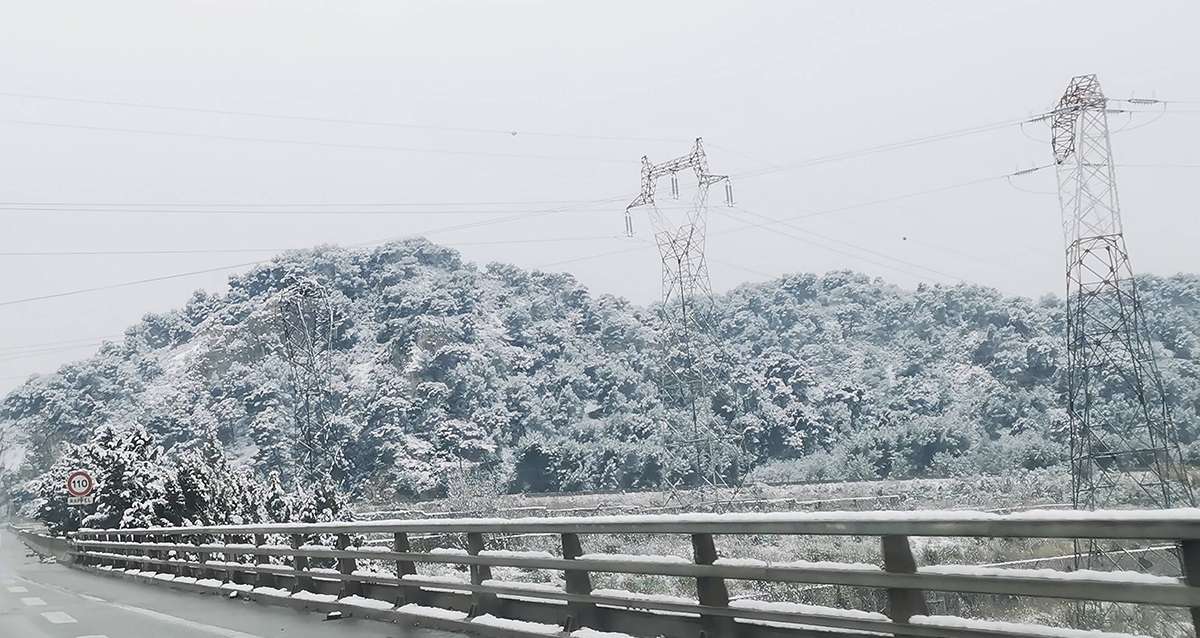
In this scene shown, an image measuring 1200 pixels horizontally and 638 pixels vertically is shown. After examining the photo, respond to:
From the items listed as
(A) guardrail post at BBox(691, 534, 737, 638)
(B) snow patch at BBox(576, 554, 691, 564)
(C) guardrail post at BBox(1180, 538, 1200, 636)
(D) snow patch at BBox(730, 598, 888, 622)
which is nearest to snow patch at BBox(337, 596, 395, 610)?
(B) snow patch at BBox(576, 554, 691, 564)

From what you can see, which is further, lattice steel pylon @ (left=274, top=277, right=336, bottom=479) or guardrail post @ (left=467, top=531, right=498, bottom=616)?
lattice steel pylon @ (left=274, top=277, right=336, bottom=479)

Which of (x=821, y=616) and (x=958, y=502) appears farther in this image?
(x=958, y=502)

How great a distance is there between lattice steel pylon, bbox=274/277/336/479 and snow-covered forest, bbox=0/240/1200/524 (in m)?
0.92

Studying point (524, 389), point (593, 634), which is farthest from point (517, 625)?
point (524, 389)

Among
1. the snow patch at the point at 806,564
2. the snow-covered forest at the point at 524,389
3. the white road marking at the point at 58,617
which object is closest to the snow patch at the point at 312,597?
the white road marking at the point at 58,617

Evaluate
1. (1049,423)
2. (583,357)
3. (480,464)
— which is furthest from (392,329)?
(1049,423)

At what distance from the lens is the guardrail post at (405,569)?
507 inches

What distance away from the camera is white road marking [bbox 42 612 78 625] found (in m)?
15.4

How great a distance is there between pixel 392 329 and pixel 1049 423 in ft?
245

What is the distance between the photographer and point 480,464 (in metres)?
100

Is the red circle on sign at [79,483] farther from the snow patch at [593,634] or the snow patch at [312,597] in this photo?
the snow patch at [593,634]

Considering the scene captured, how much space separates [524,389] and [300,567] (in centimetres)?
9460

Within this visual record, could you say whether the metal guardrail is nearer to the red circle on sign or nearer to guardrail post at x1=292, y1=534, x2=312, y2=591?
guardrail post at x1=292, y1=534, x2=312, y2=591

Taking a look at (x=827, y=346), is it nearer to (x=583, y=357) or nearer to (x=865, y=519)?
(x=583, y=357)
